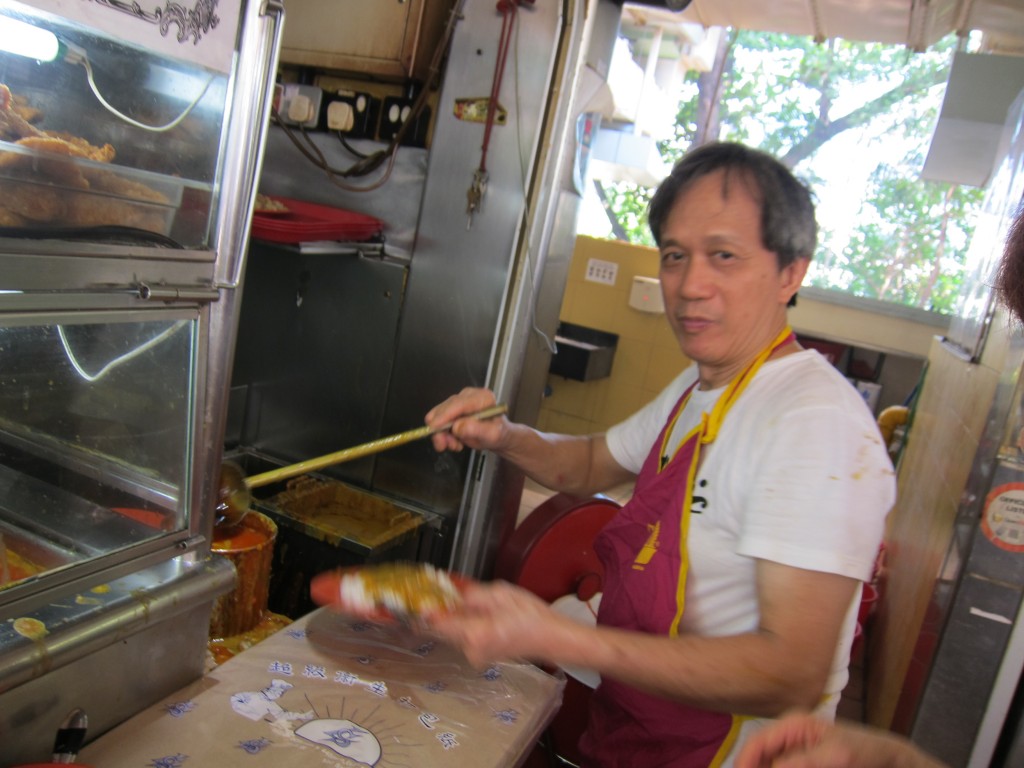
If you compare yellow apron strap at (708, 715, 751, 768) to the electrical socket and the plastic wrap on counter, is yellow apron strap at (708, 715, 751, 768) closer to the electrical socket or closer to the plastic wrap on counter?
the plastic wrap on counter

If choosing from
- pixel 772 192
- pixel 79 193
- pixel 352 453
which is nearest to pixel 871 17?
pixel 772 192

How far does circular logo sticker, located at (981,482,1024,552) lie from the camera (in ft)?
6.75

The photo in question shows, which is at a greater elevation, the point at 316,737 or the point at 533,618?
the point at 533,618

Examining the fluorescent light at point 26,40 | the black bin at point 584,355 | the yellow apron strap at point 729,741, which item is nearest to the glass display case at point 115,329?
the fluorescent light at point 26,40

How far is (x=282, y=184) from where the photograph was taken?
321cm

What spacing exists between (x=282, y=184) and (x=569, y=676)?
87.3 inches

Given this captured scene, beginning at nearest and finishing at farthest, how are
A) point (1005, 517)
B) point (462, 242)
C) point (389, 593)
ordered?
point (389, 593)
point (1005, 517)
point (462, 242)

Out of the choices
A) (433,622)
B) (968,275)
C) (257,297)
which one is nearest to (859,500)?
(433,622)

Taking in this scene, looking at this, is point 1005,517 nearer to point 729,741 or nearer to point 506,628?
point 729,741

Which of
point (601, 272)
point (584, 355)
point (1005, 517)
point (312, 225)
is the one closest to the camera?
point (1005, 517)

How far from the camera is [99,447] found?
1.21 meters

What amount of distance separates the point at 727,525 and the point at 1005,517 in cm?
119

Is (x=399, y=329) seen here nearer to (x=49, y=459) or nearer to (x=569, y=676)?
(x=569, y=676)

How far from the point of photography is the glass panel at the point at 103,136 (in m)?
0.94
